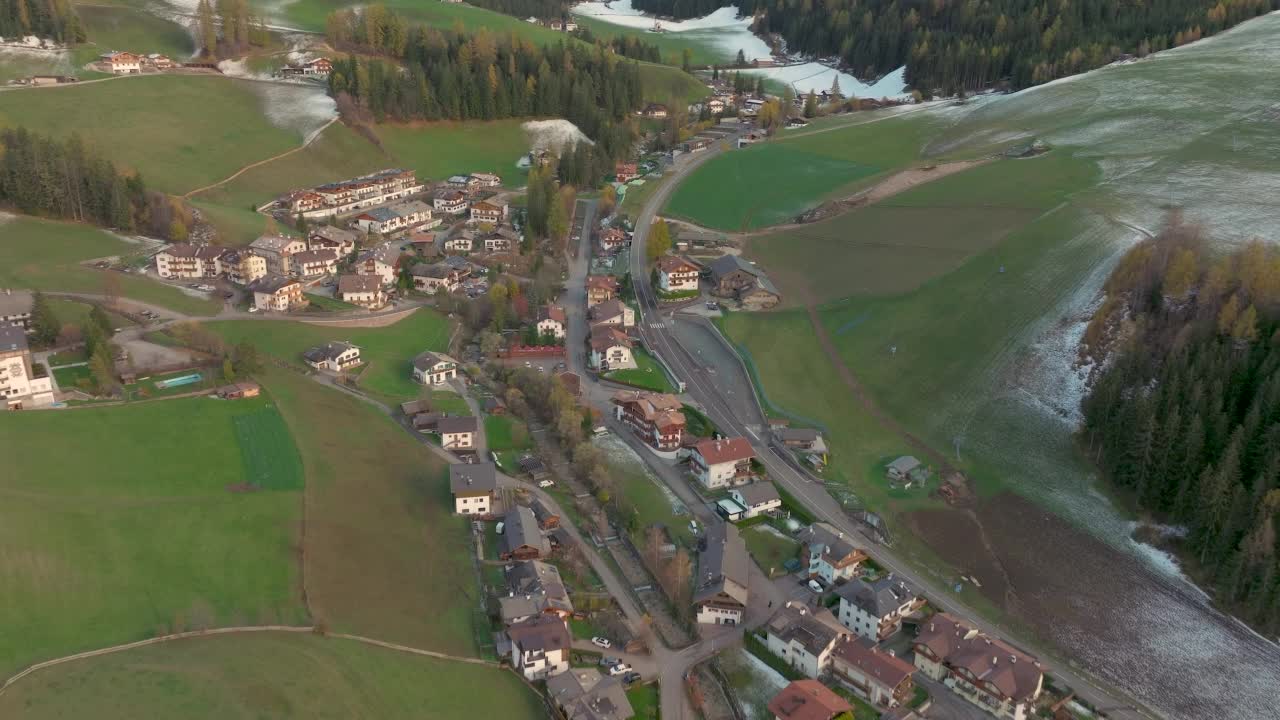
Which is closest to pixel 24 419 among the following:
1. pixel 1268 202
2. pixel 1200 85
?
pixel 1268 202

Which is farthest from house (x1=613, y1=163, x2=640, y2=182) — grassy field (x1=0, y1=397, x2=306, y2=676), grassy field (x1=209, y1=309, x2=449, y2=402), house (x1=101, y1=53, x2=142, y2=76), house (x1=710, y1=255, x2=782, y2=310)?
grassy field (x1=0, y1=397, x2=306, y2=676)

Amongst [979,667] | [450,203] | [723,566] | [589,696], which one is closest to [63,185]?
[450,203]

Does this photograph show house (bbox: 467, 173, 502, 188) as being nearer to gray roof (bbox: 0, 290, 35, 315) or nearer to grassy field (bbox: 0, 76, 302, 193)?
grassy field (bbox: 0, 76, 302, 193)

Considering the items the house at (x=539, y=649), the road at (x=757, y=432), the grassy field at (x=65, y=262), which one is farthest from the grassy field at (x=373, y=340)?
the house at (x=539, y=649)

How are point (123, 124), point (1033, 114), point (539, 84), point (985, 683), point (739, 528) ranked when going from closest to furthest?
1. point (985, 683)
2. point (739, 528)
3. point (123, 124)
4. point (1033, 114)
5. point (539, 84)

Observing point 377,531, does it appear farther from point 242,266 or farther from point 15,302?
point 242,266

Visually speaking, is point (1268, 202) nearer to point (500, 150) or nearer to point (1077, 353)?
point (1077, 353)

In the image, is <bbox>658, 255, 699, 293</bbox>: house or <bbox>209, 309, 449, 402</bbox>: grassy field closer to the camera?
<bbox>209, 309, 449, 402</bbox>: grassy field
